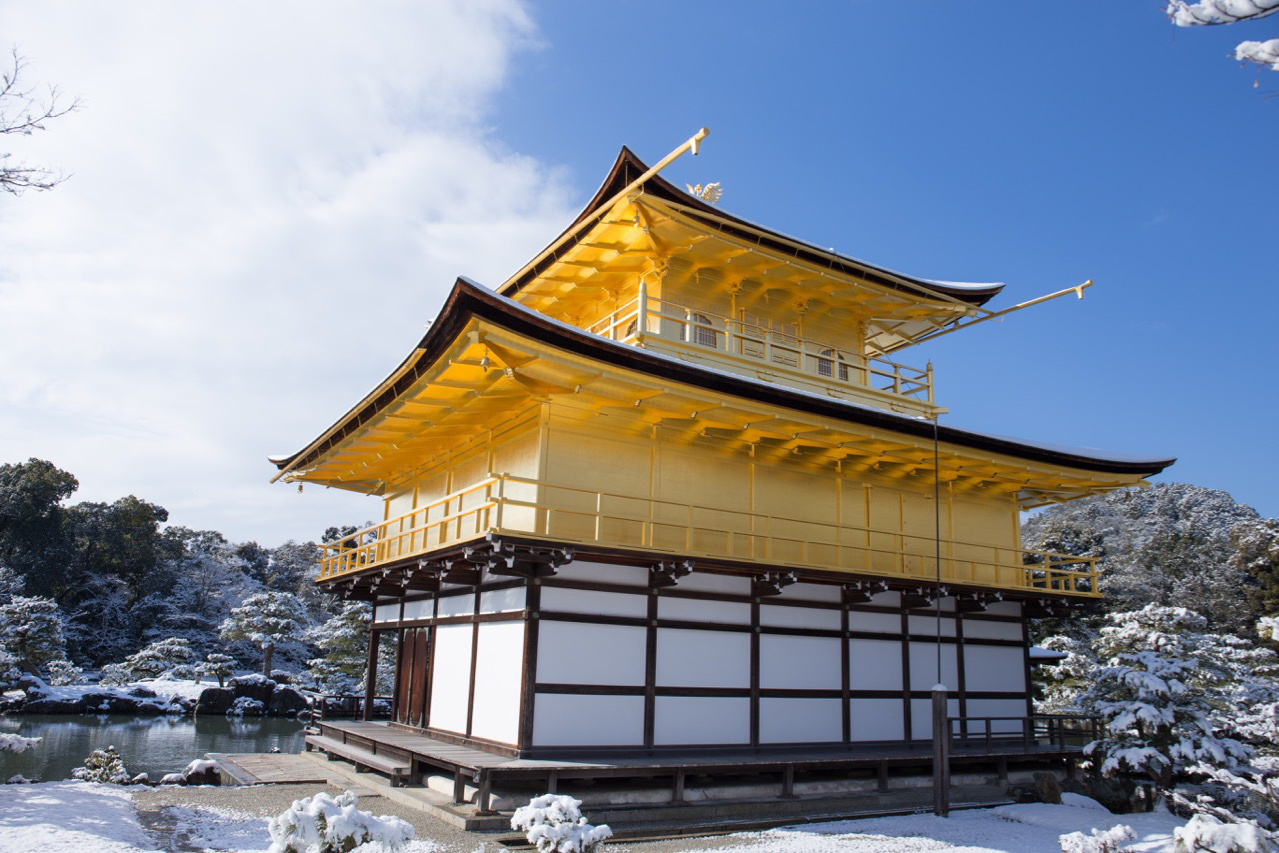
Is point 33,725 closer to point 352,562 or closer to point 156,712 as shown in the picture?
point 156,712

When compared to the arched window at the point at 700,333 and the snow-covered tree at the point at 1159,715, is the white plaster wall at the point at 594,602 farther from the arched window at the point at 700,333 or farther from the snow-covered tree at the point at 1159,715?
the snow-covered tree at the point at 1159,715

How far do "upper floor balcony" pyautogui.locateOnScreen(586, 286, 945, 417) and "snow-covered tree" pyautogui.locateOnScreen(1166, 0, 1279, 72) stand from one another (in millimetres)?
11201

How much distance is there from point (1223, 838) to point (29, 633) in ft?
128

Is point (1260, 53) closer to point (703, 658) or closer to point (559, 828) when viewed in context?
point (559, 828)

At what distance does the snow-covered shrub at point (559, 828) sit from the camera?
813cm

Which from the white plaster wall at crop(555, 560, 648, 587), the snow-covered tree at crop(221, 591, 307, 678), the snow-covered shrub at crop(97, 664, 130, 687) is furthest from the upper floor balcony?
the snow-covered shrub at crop(97, 664, 130, 687)

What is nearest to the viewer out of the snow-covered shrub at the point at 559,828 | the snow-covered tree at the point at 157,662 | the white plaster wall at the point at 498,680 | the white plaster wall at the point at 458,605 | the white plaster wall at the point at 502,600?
the snow-covered shrub at the point at 559,828

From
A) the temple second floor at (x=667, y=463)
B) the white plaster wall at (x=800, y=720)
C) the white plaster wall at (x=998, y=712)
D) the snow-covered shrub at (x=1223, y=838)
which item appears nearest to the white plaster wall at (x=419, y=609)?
the temple second floor at (x=667, y=463)

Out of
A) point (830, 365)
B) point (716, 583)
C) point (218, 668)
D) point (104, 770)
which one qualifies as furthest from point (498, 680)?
point (218, 668)

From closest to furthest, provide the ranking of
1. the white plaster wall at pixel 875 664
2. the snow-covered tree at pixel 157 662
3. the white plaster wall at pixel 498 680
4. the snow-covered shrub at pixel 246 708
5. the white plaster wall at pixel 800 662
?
the white plaster wall at pixel 498 680 < the white plaster wall at pixel 800 662 < the white plaster wall at pixel 875 664 < the snow-covered shrub at pixel 246 708 < the snow-covered tree at pixel 157 662

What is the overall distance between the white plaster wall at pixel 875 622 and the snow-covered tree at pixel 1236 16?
12.7 m

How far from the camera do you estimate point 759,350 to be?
18.7m

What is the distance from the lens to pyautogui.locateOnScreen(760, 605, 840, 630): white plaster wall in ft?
50.9

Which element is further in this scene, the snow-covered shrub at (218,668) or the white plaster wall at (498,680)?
the snow-covered shrub at (218,668)
